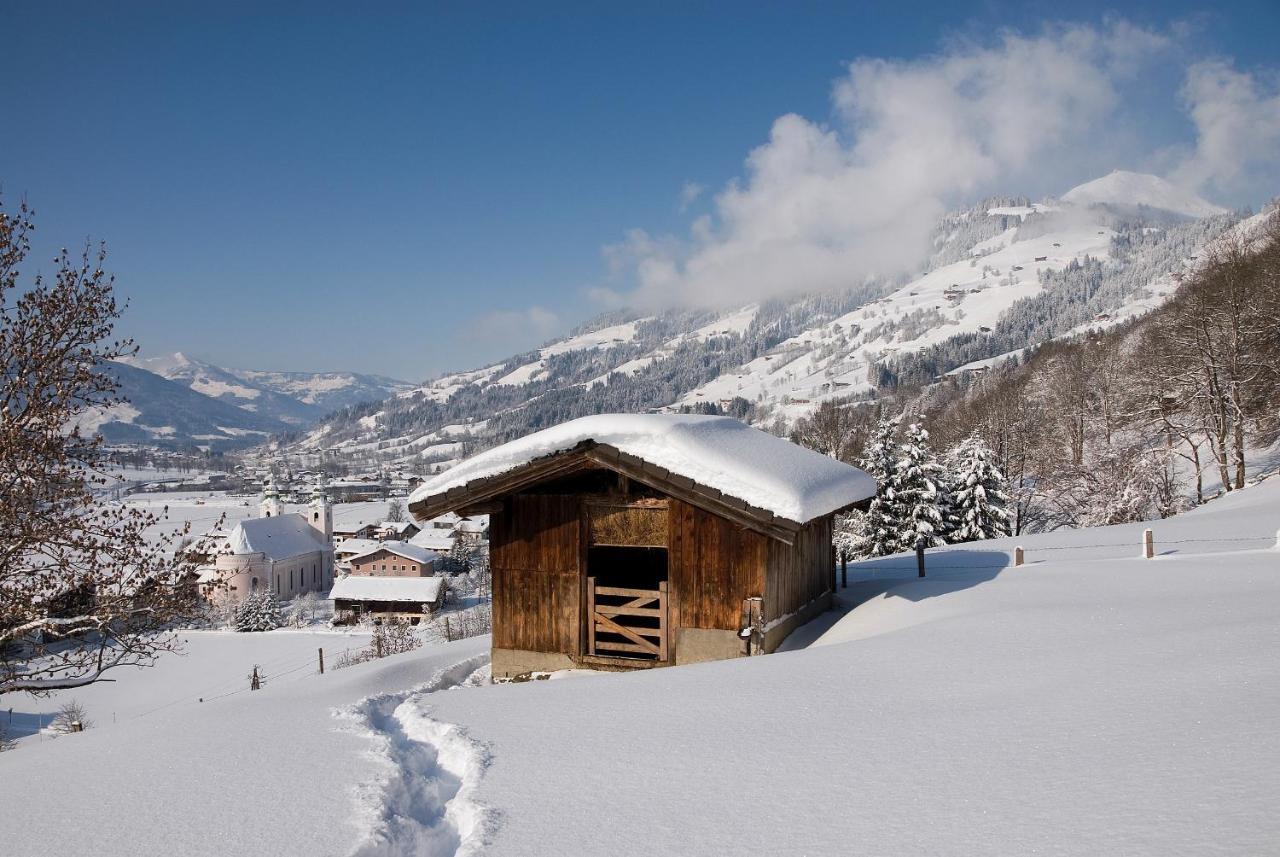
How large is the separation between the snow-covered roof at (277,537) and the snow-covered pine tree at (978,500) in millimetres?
84340

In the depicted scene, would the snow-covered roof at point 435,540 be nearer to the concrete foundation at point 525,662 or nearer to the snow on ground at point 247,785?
the concrete foundation at point 525,662

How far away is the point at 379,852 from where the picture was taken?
4.11 m

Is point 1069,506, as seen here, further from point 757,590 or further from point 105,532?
point 105,532

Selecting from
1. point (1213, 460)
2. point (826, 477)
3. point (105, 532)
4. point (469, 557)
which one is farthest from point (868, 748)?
point (469, 557)

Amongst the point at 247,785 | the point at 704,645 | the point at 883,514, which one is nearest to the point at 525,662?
the point at 704,645

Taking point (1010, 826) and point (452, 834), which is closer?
point (1010, 826)

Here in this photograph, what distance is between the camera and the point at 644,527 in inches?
449

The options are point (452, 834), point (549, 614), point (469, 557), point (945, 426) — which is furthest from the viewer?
point (469, 557)

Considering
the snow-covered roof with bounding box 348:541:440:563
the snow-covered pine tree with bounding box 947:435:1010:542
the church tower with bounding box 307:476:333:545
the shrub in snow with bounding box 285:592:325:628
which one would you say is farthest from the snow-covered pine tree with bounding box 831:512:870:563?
the church tower with bounding box 307:476:333:545

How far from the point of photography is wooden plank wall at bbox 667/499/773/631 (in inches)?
432

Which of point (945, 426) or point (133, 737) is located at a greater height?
point (945, 426)

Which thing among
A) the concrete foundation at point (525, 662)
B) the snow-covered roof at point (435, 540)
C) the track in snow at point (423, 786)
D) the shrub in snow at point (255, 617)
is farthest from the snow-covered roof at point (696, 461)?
the snow-covered roof at point (435, 540)

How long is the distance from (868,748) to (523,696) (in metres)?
3.57

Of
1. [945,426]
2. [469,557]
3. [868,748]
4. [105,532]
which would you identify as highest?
[945,426]
